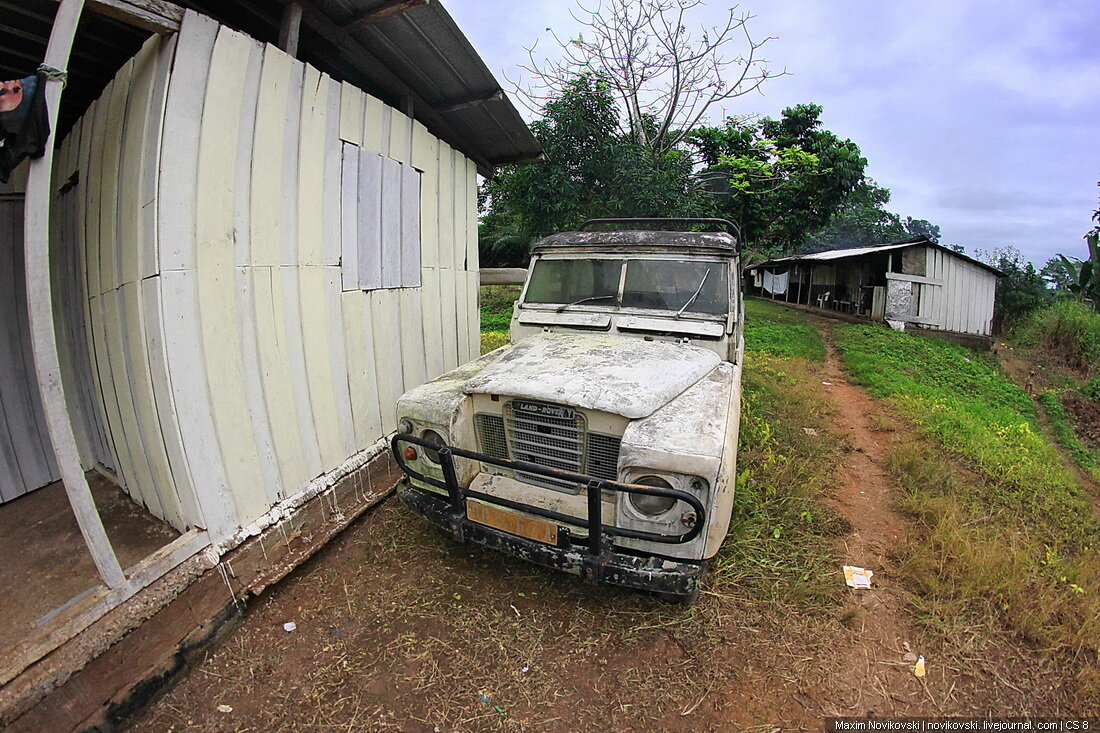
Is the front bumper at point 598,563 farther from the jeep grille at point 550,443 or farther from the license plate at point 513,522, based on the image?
the jeep grille at point 550,443

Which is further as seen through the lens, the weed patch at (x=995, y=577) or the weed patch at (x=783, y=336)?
the weed patch at (x=783, y=336)

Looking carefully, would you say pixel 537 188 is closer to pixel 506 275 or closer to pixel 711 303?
pixel 506 275

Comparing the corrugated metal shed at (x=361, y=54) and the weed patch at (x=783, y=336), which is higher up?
the corrugated metal shed at (x=361, y=54)

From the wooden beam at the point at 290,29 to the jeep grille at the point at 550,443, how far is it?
8.86ft

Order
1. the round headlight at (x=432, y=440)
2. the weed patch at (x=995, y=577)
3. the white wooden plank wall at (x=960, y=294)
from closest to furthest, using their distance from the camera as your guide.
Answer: the weed patch at (x=995, y=577) → the round headlight at (x=432, y=440) → the white wooden plank wall at (x=960, y=294)

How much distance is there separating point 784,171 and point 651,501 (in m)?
15.3

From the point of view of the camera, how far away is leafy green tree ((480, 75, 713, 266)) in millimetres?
8430

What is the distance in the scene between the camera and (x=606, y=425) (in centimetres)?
271

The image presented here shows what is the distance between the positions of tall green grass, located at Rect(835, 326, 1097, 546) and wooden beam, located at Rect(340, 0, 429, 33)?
5.53 m

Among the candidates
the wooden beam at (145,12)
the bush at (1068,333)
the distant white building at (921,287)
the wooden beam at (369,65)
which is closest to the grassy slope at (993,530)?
the wooden beam at (145,12)

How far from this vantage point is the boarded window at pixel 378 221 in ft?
12.4

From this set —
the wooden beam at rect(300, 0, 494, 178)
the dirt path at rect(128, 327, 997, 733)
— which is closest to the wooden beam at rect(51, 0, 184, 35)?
the wooden beam at rect(300, 0, 494, 178)

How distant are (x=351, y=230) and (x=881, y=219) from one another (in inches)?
1765

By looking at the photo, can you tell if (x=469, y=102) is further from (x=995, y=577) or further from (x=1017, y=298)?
(x=1017, y=298)
